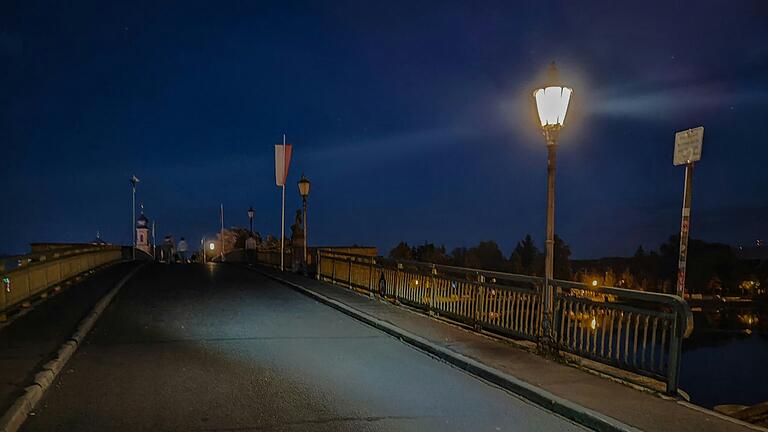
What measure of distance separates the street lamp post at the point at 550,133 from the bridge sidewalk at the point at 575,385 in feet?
2.09

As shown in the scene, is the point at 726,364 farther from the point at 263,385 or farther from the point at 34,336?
the point at 34,336

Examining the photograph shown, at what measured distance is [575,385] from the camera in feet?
22.9

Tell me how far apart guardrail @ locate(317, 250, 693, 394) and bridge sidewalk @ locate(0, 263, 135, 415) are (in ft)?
22.8

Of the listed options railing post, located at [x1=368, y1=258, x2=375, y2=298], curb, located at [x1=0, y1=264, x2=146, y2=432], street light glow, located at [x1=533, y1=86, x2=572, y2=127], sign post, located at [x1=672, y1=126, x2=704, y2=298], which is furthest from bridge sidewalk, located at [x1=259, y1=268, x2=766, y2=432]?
curb, located at [x1=0, y1=264, x2=146, y2=432]

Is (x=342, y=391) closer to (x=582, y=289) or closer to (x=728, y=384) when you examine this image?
(x=582, y=289)

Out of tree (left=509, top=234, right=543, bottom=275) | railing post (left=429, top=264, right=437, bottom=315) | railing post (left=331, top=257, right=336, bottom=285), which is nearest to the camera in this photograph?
railing post (left=429, top=264, right=437, bottom=315)

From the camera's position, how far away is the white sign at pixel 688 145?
6.87 m

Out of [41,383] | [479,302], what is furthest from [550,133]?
[41,383]

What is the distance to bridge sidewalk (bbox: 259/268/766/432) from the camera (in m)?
5.62

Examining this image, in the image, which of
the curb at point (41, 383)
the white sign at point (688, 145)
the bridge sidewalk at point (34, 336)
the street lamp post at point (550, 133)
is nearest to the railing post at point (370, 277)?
the bridge sidewalk at point (34, 336)

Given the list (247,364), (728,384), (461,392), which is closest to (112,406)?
(247,364)

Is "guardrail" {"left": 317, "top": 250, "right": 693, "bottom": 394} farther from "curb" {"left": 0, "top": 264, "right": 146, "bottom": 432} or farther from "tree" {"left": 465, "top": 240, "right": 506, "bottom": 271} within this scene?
"tree" {"left": 465, "top": 240, "right": 506, "bottom": 271}

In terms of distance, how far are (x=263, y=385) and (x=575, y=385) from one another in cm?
385

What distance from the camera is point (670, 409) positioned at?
606 cm
